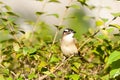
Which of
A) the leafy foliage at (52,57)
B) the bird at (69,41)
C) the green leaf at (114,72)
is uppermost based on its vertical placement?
the green leaf at (114,72)

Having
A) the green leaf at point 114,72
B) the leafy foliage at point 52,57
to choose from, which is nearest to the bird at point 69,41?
the leafy foliage at point 52,57

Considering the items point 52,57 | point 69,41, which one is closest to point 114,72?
point 52,57

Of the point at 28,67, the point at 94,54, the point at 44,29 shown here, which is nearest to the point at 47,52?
the point at 28,67

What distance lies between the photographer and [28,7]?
434 inches

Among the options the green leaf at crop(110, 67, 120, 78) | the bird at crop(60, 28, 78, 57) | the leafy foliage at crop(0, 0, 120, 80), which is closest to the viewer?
the green leaf at crop(110, 67, 120, 78)

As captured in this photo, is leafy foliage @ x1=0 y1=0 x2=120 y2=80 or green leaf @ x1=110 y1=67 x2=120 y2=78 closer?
green leaf @ x1=110 y1=67 x2=120 y2=78

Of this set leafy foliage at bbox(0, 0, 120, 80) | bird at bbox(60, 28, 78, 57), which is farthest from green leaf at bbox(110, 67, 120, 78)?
bird at bbox(60, 28, 78, 57)

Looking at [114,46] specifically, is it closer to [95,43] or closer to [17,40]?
[95,43]

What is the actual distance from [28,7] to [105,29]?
26.0 ft

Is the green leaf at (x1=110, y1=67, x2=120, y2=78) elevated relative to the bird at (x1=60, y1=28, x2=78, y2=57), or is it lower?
elevated

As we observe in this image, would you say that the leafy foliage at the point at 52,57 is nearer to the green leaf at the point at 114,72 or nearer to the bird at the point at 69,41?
the green leaf at the point at 114,72

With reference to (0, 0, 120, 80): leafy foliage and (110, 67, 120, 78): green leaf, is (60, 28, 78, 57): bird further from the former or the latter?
(110, 67, 120, 78): green leaf

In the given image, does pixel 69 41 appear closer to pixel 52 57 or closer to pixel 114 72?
pixel 52 57

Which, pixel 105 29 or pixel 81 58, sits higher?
pixel 105 29
